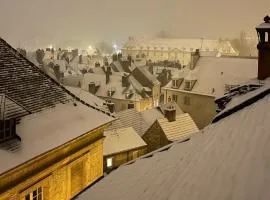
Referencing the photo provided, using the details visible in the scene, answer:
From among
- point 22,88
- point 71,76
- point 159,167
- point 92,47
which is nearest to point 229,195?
point 159,167

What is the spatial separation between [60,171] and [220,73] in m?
32.3

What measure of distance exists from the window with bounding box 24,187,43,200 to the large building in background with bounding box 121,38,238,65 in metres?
108

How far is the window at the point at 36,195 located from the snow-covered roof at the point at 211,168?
4.98 meters

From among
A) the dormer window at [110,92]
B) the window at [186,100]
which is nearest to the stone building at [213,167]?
the window at [186,100]

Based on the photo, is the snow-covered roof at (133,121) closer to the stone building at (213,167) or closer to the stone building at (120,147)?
the stone building at (120,147)

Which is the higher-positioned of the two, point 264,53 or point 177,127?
point 264,53

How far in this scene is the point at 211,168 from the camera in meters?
7.28

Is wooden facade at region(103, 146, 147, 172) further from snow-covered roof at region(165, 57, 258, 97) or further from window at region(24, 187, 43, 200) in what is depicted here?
snow-covered roof at region(165, 57, 258, 97)

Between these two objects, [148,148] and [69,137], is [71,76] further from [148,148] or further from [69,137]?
[69,137]

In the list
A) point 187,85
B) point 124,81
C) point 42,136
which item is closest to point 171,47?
point 124,81

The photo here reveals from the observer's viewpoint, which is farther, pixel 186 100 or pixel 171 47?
pixel 171 47

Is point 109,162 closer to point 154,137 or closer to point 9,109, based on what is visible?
point 154,137

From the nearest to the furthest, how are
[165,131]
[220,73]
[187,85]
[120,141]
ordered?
[120,141], [165,131], [220,73], [187,85]

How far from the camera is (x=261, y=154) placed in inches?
272
